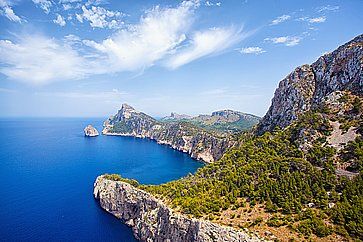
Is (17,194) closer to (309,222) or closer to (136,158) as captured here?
(136,158)

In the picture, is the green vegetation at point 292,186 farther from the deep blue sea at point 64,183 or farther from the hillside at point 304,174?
the deep blue sea at point 64,183

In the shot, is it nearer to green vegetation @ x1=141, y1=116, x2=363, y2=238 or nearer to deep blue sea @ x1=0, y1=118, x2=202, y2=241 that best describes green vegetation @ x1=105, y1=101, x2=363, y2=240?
green vegetation @ x1=141, y1=116, x2=363, y2=238

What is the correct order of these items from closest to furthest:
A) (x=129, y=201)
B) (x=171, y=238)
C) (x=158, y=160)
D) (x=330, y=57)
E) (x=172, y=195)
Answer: (x=171, y=238)
(x=172, y=195)
(x=129, y=201)
(x=330, y=57)
(x=158, y=160)

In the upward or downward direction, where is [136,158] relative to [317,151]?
downward

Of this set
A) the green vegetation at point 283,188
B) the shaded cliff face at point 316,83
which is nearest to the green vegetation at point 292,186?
the green vegetation at point 283,188

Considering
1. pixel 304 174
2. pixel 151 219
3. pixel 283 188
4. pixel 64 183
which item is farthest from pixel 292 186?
pixel 64 183

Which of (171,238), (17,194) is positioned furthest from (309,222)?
(17,194)

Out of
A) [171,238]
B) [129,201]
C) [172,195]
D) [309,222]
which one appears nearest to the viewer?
[309,222]

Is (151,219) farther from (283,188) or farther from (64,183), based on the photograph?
(64,183)
